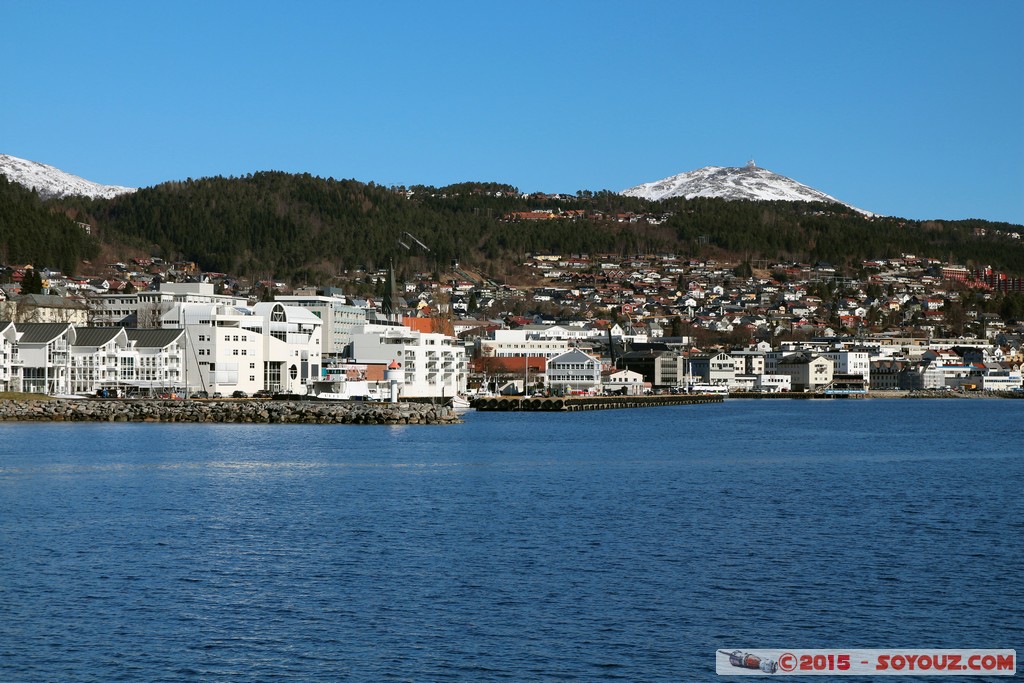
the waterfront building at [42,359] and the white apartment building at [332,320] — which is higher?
the white apartment building at [332,320]

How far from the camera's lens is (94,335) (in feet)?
253

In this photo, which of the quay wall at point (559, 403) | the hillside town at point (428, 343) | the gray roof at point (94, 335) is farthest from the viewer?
the quay wall at point (559, 403)

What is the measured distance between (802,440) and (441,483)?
85.0 ft

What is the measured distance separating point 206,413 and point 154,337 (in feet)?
52.5

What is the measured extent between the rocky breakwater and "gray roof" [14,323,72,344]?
10.8 m

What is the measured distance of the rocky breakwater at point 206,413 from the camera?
62.7m

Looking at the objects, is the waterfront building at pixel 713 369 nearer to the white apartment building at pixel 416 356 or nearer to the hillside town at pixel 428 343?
the hillside town at pixel 428 343

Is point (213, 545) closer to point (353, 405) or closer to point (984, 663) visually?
point (984, 663)

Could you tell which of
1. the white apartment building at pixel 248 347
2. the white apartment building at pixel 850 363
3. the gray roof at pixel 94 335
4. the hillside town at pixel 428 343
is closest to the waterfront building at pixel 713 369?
the hillside town at pixel 428 343

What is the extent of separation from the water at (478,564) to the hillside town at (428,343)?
3626cm

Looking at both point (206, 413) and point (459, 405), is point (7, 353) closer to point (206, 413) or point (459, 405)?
point (206, 413)

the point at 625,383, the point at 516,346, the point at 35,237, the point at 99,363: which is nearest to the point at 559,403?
the point at 99,363

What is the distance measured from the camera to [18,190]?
150 m

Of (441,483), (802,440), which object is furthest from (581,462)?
(802,440)
